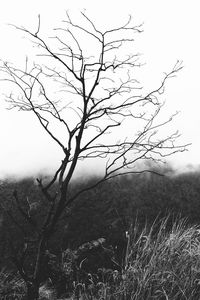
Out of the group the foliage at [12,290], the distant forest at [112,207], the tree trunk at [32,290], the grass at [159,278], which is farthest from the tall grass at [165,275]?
the distant forest at [112,207]

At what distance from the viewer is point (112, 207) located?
189 inches

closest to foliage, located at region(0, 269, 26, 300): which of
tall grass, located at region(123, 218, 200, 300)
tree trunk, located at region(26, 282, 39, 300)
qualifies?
tree trunk, located at region(26, 282, 39, 300)

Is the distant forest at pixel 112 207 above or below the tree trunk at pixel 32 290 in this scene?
above

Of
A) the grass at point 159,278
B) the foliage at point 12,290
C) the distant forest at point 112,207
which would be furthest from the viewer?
the distant forest at point 112,207

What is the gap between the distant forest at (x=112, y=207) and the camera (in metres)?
4.40

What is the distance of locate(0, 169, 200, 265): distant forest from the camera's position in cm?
440

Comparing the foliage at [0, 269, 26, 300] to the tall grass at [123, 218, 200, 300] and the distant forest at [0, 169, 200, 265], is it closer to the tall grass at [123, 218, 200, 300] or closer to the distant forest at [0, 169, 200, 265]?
the distant forest at [0, 169, 200, 265]

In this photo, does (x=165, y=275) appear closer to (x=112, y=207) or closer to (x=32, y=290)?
(x=32, y=290)

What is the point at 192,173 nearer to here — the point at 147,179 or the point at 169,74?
the point at 147,179

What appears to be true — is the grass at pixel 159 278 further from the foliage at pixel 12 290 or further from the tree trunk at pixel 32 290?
the foliage at pixel 12 290

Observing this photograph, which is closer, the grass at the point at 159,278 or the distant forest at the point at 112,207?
the grass at the point at 159,278

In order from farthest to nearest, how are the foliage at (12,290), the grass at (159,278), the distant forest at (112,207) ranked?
the distant forest at (112,207) < the foliage at (12,290) < the grass at (159,278)

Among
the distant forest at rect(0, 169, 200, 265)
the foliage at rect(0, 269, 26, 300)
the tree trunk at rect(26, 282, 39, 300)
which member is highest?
the distant forest at rect(0, 169, 200, 265)

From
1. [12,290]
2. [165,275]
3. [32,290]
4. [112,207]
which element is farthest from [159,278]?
[112,207]
